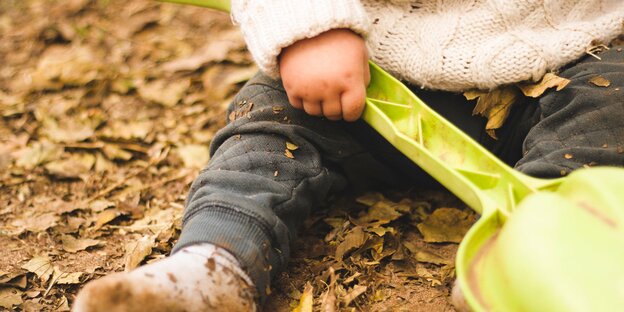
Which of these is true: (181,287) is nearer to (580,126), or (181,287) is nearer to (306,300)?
(306,300)

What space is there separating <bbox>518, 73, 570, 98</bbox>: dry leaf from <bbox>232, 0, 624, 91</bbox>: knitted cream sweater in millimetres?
14

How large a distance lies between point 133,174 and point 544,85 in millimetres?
933

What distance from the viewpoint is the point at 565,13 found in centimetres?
118

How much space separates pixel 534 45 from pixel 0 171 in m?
1.21

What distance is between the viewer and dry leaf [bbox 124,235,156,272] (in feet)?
3.73

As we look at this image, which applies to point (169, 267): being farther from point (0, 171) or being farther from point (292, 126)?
point (0, 171)

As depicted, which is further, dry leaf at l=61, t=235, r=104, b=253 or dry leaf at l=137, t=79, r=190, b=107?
dry leaf at l=137, t=79, r=190, b=107

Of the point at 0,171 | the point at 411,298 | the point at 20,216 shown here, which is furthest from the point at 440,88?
the point at 0,171

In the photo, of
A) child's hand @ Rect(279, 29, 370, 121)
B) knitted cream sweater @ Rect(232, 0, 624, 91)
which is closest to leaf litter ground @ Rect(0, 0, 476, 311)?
child's hand @ Rect(279, 29, 370, 121)

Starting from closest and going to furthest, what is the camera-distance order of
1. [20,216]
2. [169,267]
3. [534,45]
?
[169,267]
[534,45]
[20,216]

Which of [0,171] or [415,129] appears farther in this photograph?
[0,171]

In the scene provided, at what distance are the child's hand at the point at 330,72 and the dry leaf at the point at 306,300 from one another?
28 cm

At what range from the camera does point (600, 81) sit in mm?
1062

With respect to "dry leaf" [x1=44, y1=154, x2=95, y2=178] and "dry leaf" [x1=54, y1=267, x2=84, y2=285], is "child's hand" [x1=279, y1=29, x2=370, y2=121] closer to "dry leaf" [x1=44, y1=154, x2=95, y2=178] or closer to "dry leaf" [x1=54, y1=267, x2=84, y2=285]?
"dry leaf" [x1=54, y1=267, x2=84, y2=285]
